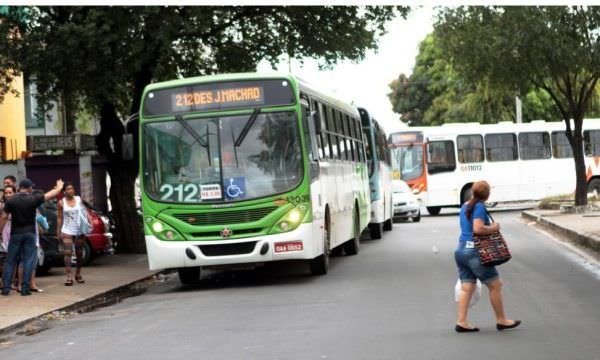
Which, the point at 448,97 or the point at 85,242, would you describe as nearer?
the point at 85,242

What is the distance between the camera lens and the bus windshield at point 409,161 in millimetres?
41438

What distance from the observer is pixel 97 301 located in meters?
16.1

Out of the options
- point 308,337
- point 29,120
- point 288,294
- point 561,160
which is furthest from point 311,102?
point 561,160

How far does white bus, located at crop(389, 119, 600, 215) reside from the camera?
41.2m

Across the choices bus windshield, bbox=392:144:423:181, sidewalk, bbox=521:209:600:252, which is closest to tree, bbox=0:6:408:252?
sidewalk, bbox=521:209:600:252

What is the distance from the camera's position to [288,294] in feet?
48.4

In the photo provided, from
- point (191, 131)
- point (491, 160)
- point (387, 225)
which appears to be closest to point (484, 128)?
point (491, 160)

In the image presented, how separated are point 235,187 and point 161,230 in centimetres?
135

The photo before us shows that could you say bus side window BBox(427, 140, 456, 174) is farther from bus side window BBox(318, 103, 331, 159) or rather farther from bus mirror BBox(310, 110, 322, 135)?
bus mirror BBox(310, 110, 322, 135)

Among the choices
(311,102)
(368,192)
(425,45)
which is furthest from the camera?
(425,45)

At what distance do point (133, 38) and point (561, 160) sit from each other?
26.0 metres

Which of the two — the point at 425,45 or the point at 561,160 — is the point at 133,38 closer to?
the point at 561,160

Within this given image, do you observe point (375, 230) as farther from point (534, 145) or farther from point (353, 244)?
point (534, 145)

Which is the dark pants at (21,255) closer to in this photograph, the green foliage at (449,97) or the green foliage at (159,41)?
the green foliage at (159,41)
